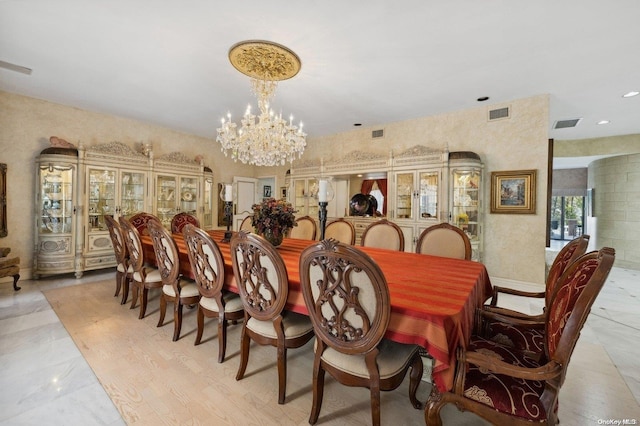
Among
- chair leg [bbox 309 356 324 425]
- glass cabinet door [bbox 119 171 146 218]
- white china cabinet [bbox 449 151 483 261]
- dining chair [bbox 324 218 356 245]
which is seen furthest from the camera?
glass cabinet door [bbox 119 171 146 218]

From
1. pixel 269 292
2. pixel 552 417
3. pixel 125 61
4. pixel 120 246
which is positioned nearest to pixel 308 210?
pixel 120 246

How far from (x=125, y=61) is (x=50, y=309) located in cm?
288

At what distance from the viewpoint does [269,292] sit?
1611 millimetres

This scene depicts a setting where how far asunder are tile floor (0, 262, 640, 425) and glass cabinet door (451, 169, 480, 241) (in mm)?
1652

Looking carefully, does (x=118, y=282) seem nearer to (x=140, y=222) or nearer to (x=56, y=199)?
(x=140, y=222)

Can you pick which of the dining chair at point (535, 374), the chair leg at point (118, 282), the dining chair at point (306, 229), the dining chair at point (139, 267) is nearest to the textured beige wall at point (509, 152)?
the dining chair at point (306, 229)

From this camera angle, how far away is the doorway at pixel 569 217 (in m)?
9.60

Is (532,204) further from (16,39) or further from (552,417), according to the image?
(16,39)

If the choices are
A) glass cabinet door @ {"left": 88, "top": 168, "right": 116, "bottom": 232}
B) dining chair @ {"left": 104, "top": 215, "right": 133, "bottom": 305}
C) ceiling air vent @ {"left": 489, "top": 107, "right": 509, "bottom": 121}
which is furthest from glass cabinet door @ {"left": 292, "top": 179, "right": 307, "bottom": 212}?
ceiling air vent @ {"left": 489, "top": 107, "right": 509, "bottom": 121}

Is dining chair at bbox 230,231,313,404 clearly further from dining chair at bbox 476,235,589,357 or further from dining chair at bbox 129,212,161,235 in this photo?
dining chair at bbox 129,212,161,235

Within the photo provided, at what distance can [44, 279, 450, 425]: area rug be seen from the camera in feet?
5.08

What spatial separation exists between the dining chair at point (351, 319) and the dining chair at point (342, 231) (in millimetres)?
1842

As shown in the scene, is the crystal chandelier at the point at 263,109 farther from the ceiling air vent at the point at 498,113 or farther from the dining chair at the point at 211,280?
the ceiling air vent at the point at 498,113

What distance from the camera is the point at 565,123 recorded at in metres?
4.77
